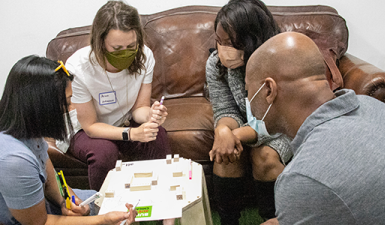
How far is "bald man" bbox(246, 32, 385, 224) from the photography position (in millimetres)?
724

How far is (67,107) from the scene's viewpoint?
3.74 feet

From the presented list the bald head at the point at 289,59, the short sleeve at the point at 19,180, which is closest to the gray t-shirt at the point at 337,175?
the bald head at the point at 289,59

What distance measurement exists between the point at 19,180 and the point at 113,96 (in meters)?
0.77

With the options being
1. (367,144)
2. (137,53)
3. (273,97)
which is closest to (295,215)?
(367,144)

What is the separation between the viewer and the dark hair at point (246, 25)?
1.47 metres

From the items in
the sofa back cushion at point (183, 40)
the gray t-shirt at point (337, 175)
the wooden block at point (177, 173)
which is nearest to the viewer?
the gray t-shirt at point (337, 175)

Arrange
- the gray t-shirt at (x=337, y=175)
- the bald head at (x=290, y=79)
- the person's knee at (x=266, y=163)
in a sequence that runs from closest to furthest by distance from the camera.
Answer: the gray t-shirt at (x=337, y=175)
the bald head at (x=290, y=79)
the person's knee at (x=266, y=163)

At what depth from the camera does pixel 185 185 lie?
1.27m

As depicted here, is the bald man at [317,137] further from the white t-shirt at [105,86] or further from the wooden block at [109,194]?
the white t-shirt at [105,86]

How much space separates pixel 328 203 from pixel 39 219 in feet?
3.04

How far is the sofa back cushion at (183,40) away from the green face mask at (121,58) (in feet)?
2.25

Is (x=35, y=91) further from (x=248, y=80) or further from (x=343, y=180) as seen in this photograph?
(x=343, y=180)

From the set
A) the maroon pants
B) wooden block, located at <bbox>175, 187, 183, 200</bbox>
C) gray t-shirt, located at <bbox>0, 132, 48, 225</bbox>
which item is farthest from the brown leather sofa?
gray t-shirt, located at <bbox>0, 132, 48, 225</bbox>

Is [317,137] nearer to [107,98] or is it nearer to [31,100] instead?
[31,100]
